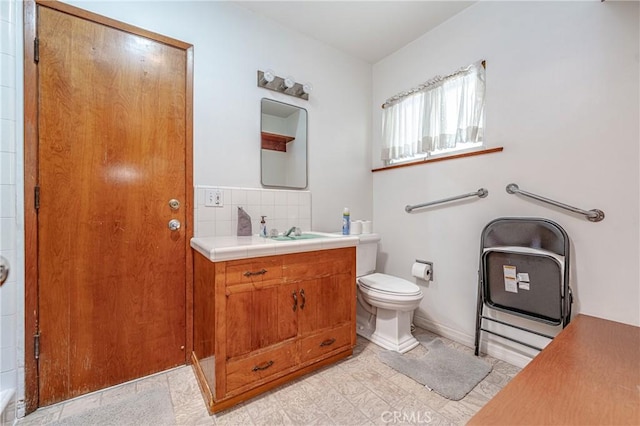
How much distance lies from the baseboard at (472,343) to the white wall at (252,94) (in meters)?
1.09

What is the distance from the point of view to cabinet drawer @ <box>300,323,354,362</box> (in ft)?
5.18

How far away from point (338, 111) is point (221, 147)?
1.13 meters

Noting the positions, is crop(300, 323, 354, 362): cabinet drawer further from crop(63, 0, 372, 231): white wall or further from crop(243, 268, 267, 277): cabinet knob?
crop(63, 0, 372, 231): white wall

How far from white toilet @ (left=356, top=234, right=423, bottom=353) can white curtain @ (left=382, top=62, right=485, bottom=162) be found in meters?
0.90

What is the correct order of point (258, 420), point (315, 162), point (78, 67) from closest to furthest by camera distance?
point (258, 420) < point (78, 67) < point (315, 162)

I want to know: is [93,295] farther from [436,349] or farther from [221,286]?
[436,349]

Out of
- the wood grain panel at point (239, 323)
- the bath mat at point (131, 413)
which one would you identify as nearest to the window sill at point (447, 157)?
the wood grain panel at point (239, 323)

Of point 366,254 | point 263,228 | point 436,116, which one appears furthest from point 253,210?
point 436,116

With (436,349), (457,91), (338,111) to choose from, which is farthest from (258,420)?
(457,91)

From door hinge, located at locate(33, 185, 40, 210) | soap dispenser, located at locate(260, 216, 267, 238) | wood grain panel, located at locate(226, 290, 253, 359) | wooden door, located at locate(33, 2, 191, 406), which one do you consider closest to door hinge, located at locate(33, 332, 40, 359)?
wooden door, located at locate(33, 2, 191, 406)

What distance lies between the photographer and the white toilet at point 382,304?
1827 mm

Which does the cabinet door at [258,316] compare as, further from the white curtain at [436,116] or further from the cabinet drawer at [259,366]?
the white curtain at [436,116]

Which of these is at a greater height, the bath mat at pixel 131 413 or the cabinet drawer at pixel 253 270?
the cabinet drawer at pixel 253 270

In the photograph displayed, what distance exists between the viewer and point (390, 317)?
194 cm
